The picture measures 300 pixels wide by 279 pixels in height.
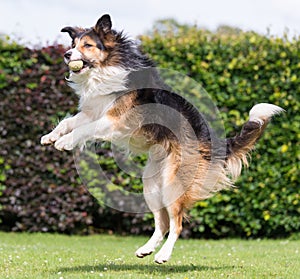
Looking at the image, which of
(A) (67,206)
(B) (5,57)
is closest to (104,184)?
(A) (67,206)

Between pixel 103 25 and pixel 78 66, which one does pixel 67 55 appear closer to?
pixel 78 66

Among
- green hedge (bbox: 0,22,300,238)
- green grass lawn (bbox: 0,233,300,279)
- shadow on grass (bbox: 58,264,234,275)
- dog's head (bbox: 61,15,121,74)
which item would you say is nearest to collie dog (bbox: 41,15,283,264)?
dog's head (bbox: 61,15,121,74)

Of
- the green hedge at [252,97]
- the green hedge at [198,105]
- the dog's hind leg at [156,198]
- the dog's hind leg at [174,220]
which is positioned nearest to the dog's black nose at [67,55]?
the dog's hind leg at [156,198]

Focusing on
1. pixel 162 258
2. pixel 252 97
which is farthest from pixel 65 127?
pixel 252 97

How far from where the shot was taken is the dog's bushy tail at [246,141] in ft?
19.4

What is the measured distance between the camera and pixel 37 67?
32.0 feet

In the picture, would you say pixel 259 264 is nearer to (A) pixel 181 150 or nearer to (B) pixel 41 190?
(A) pixel 181 150

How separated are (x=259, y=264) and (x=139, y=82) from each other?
2.31m

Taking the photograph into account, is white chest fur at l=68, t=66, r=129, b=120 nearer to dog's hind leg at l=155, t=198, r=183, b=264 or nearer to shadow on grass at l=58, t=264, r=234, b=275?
dog's hind leg at l=155, t=198, r=183, b=264

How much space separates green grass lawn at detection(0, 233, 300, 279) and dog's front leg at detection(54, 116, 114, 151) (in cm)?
118

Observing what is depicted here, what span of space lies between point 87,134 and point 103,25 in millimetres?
1097

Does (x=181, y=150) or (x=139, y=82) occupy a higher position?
(x=139, y=82)

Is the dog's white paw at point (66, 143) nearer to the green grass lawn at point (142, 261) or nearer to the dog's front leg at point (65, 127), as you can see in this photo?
the dog's front leg at point (65, 127)

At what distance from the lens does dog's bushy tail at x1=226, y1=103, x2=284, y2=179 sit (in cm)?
592
